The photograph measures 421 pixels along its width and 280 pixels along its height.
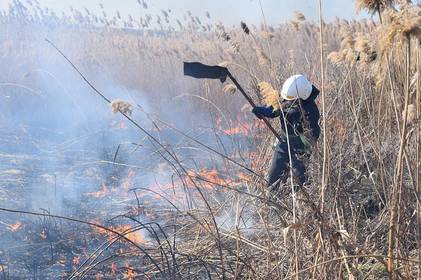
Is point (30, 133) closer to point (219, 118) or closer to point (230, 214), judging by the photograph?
point (219, 118)

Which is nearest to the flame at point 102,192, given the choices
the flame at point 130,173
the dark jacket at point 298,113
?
the flame at point 130,173

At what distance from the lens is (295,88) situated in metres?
5.56

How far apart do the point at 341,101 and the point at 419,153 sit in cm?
322

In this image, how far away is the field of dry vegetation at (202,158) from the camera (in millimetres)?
2609

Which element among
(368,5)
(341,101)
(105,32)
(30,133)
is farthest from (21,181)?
(105,32)

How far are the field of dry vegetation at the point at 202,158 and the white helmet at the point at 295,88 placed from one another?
23 cm

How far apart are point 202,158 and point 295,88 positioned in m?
3.02

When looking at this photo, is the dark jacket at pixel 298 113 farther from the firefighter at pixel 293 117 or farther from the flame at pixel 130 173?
the flame at pixel 130 173

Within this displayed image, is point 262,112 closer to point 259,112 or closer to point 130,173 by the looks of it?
point 259,112

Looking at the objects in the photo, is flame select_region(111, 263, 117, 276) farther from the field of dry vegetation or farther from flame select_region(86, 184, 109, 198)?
flame select_region(86, 184, 109, 198)

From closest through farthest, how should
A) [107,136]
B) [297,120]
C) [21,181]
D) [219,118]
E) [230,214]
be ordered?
[230,214] → [297,120] → [21,181] → [107,136] → [219,118]

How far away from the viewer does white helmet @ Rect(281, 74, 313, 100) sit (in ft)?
18.3

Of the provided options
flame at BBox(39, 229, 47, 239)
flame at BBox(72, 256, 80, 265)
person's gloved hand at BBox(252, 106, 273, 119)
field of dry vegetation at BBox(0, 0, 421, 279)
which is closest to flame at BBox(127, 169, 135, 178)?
field of dry vegetation at BBox(0, 0, 421, 279)

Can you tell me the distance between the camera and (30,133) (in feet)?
31.5
